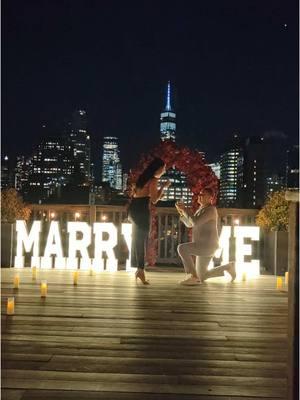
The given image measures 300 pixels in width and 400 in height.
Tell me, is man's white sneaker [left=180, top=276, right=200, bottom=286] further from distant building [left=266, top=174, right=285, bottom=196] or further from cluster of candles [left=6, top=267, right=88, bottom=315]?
distant building [left=266, top=174, right=285, bottom=196]

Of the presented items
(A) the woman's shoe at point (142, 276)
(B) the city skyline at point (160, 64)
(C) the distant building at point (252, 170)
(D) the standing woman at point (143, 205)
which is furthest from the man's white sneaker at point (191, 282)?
(C) the distant building at point (252, 170)

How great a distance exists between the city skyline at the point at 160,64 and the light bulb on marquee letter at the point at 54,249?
6.51 meters

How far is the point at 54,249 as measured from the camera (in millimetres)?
11406

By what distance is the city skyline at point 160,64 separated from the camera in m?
22.0

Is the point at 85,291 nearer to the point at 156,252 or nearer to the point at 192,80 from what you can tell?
the point at 156,252

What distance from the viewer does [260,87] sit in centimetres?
2553

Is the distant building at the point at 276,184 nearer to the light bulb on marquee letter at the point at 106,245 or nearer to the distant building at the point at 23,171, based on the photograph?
the light bulb on marquee letter at the point at 106,245

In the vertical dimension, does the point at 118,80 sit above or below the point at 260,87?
above

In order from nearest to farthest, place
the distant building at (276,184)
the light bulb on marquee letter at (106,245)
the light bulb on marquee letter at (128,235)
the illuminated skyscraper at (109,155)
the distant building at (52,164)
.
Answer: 1. the light bulb on marquee letter at (106,245)
2. the light bulb on marquee letter at (128,235)
3. the distant building at (276,184)
4. the illuminated skyscraper at (109,155)
5. the distant building at (52,164)

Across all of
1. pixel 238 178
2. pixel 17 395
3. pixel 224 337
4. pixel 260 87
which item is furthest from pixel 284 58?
pixel 17 395

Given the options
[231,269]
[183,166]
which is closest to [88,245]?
[183,166]

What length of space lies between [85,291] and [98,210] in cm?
546

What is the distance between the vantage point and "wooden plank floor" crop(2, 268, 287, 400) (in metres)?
3.72

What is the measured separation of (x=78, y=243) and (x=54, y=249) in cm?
46
